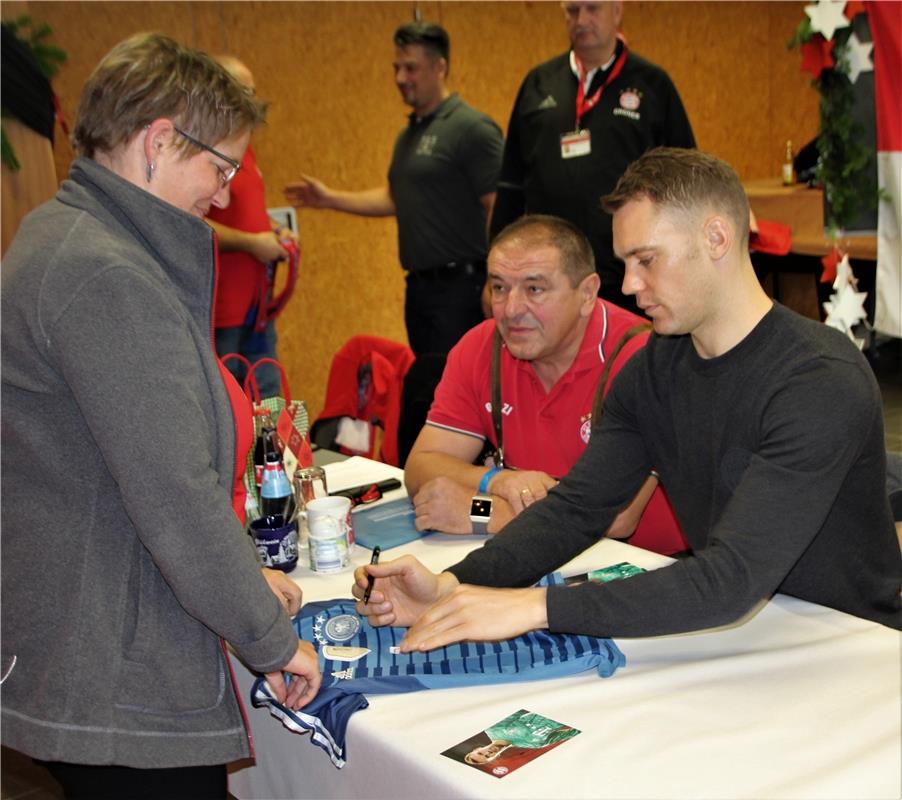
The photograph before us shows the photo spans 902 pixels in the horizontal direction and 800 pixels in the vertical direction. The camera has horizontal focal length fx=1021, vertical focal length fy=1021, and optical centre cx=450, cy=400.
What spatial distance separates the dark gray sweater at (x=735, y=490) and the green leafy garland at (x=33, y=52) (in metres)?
2.73

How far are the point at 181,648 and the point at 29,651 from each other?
180 mm

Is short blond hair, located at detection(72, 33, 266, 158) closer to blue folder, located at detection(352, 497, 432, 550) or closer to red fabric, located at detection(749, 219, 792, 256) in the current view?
blue folder, located at detection(352, 497, 432, 550)

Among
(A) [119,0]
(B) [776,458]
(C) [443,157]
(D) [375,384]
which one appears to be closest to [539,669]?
(B) [776,458]

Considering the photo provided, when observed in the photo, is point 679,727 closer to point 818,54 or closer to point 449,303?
point 818,54

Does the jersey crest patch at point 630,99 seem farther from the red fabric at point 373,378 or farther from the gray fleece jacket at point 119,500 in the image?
the gray fleece jacket at point 119,500

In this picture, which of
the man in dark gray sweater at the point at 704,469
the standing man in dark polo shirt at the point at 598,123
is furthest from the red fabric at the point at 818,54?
the man in dark gray sweater at the point at 704,469

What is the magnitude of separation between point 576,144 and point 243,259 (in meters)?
1.27

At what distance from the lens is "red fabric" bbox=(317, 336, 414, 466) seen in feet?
10.5

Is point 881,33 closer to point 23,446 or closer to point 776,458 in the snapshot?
point 776,458

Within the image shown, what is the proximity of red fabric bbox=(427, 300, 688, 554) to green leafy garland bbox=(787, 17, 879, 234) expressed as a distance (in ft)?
4.38

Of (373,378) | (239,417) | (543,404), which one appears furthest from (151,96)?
(373,378)

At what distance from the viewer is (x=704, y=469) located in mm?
1643

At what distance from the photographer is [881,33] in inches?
115

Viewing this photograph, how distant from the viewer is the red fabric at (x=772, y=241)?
17.3 feet
